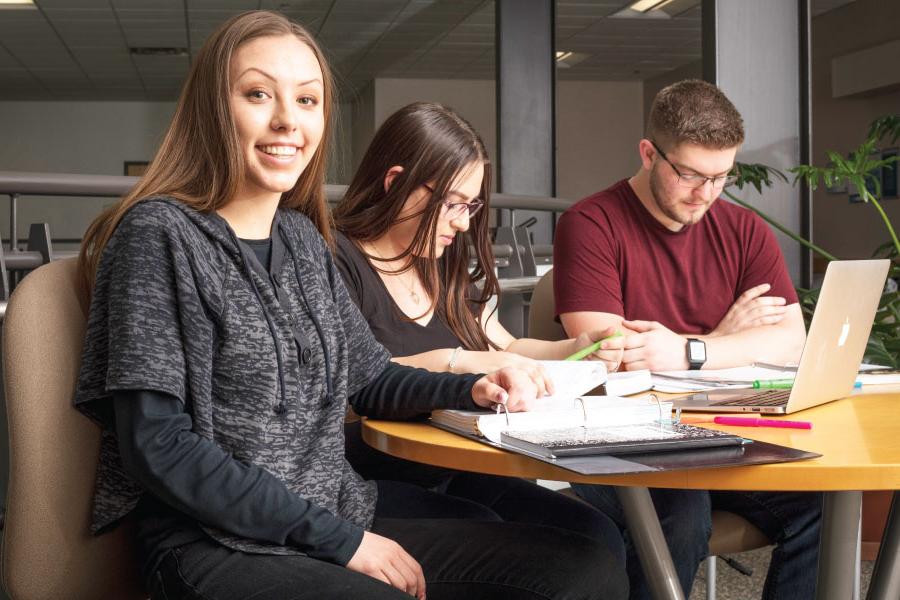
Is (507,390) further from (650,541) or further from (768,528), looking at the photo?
(768,528)

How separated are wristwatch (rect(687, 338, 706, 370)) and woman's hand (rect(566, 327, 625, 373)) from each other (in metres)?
0.14

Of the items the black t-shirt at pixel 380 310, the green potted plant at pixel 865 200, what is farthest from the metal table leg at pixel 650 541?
Result: the green potted plant at pixel 865 200

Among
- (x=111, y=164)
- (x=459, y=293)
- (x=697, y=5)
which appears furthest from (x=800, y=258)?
(x=111, y=164)

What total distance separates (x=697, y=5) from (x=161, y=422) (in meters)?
9.43

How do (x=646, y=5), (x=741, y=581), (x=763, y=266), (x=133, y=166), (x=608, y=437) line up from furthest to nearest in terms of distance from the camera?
(x=133, y=166)
(x=646, y=5)
(x=741, y=581)
(x=763, y=266)
(x=608, y=437)

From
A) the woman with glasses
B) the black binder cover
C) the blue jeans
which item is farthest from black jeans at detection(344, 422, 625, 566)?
the black binder cover

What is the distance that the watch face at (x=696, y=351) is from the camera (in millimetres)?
1863

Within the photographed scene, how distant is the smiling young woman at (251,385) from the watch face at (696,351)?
23.9 inches

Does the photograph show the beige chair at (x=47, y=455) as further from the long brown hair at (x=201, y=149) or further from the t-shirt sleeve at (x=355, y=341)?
the t-shirt sleeve at (x=355, y=341)

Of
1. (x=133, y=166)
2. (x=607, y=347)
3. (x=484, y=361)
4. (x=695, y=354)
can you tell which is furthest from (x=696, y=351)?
(x=133, y=166)

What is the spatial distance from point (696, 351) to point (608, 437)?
789 mm

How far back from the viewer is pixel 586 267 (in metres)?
2.19

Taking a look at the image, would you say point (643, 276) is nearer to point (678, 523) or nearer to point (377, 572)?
point (678, 523)

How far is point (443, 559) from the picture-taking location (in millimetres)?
1256
